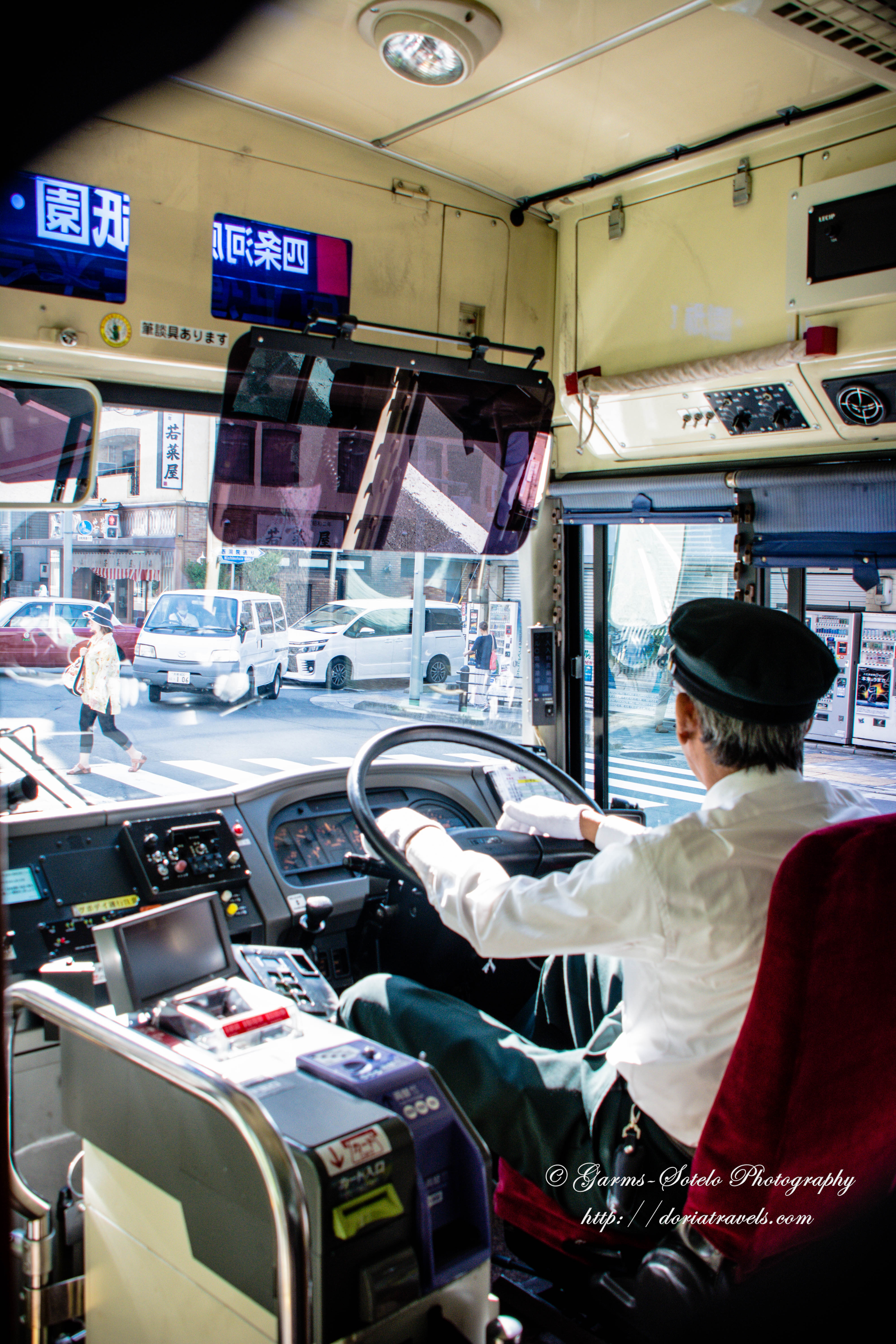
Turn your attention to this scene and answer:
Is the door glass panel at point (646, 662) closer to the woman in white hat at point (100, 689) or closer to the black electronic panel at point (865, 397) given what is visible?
the black electronic panel at point (865, 397)

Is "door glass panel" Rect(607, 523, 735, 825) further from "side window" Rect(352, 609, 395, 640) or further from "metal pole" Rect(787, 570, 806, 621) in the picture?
"side window" Rect(352, 609, 395, 640)

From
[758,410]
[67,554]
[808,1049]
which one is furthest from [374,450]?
[808,1049]

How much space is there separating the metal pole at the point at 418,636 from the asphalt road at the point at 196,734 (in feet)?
0.46

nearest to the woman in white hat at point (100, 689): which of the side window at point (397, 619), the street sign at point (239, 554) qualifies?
the street sign at point (239, 554)

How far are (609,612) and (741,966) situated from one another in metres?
2.42

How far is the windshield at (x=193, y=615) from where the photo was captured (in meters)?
2.71

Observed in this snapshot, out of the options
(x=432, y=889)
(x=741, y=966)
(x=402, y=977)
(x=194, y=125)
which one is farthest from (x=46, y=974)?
(x=194, y=125)

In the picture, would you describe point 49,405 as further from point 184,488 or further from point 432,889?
point 432,889

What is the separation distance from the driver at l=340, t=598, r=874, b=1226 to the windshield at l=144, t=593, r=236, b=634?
3.78ft

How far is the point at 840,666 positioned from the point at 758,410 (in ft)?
2.78

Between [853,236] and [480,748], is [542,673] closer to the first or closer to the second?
[480,748]

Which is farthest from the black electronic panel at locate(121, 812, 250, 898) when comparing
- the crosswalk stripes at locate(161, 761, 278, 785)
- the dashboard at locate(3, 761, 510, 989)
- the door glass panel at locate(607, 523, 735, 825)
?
the door glass panel at locate(607, 523, 735, 825)

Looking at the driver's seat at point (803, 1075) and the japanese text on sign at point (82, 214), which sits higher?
the japanese text on sign at point (82, 214)

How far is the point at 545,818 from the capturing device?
2309 millimetres
